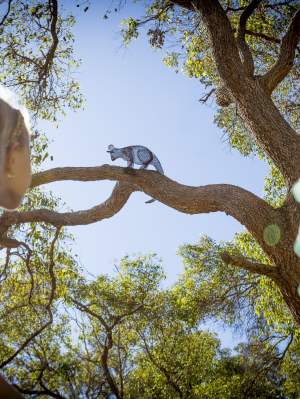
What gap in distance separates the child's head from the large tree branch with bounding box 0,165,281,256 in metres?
3.63

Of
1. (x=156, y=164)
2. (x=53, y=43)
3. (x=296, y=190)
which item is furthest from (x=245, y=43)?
(x=53, y=43)

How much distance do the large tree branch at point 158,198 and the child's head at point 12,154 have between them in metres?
3.63

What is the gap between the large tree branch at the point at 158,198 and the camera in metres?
4.09

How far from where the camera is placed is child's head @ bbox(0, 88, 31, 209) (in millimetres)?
657

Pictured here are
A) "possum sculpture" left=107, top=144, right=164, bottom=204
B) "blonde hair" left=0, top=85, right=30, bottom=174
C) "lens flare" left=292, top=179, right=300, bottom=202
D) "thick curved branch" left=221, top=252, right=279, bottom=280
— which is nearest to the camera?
"blonde hair" left=0, top=85, right=30, bottom=174

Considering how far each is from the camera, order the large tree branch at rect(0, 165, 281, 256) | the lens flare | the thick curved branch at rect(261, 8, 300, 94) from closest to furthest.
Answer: the lens flare
the large tree branch at rect(0, 165, 281, 256)
the thick curved branch at rect(261, 8, 300, 94)

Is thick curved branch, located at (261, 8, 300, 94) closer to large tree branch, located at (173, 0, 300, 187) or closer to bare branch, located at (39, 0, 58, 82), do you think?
large tree branch, located at (173, 0, 300, 187)

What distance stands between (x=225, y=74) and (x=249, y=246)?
15.7 ft

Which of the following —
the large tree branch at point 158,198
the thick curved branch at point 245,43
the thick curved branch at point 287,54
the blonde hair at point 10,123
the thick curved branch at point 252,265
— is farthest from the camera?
the thick curved branch at point 245,43

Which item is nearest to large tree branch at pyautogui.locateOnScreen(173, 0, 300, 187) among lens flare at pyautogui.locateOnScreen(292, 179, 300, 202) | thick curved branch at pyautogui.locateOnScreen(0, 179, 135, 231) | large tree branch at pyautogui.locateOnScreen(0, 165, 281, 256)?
lens flare at pyautogui.locateOnScreen(292, 179, 300, 202)

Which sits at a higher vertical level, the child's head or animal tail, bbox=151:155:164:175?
animal tail, bbox=151:155:164:175

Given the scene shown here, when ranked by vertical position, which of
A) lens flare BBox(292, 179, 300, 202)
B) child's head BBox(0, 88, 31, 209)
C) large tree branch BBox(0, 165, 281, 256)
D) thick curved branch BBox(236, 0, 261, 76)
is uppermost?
thick curved branch BBox(236, 0, 261, 76)

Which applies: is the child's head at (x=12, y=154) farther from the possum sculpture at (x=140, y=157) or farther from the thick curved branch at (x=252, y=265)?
the possum sculpture at (x=140, y=157)

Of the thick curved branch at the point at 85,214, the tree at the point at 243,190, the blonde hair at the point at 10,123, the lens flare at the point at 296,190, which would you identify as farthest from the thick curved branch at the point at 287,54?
the blonde hair at the point at 10,123
